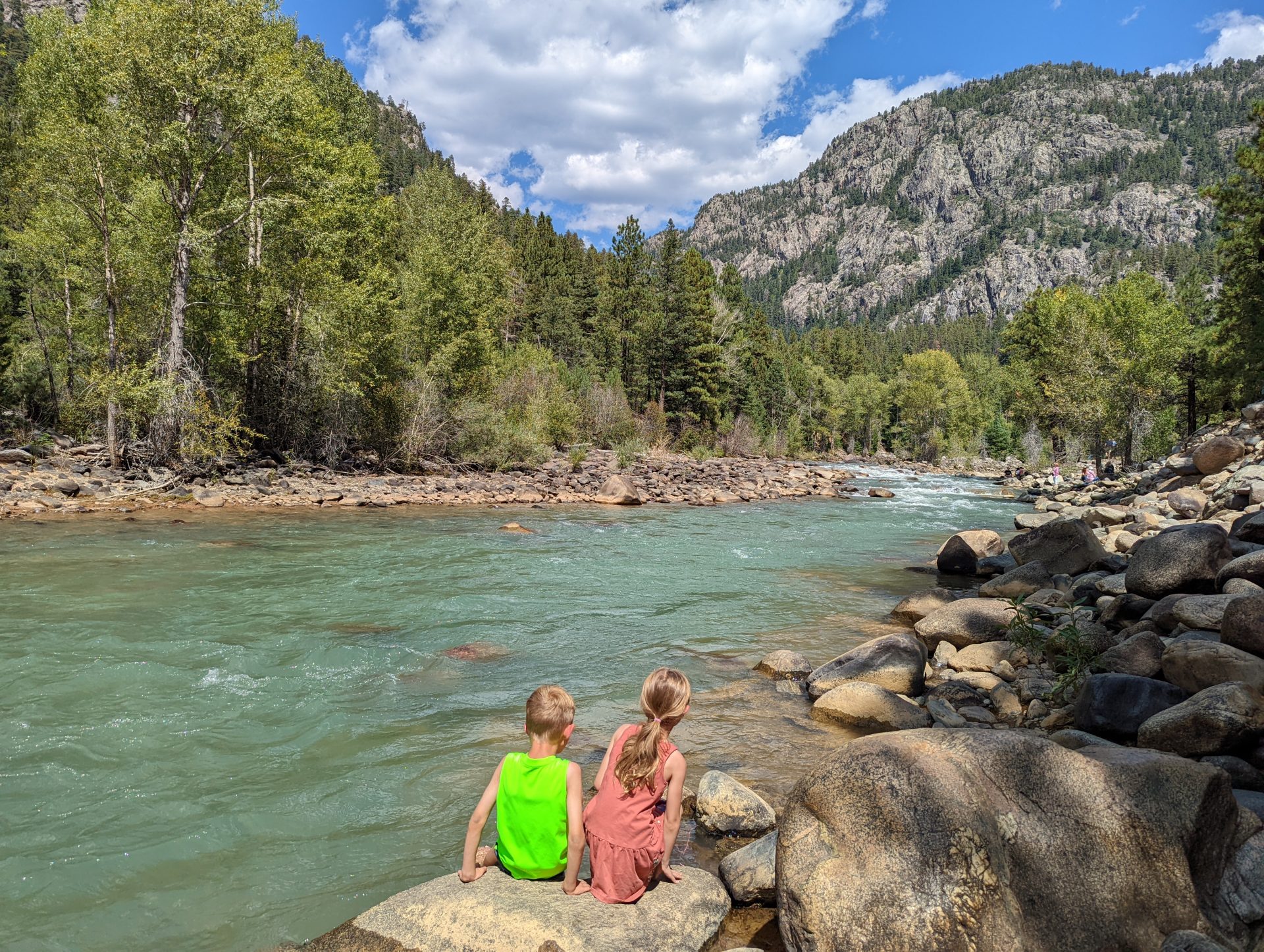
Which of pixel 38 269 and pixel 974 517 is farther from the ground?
pixel 38 269

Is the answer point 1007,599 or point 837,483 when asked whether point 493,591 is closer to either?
point 1007,599

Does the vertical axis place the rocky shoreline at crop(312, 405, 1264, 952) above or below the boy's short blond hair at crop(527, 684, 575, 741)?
below

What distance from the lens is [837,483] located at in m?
38.5

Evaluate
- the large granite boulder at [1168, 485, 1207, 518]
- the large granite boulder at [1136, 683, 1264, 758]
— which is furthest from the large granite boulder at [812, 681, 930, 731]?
the large granite boulder at [1168, 485, 1207, 518]

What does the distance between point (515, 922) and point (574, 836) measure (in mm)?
452

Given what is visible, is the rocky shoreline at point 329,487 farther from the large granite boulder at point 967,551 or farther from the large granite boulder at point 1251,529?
the large granite boulder at point 1251,529

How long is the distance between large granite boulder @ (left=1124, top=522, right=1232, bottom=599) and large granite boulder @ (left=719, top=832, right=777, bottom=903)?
6.66 meters

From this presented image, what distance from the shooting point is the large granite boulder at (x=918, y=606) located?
10.4 metres

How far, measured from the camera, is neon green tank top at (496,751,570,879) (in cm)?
359

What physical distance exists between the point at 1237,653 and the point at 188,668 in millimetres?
9561

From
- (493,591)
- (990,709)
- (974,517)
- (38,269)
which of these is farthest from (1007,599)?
(38,269)

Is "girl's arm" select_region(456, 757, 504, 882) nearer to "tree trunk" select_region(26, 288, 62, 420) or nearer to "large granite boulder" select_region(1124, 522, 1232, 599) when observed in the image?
"large granite boulder" select_region(1124, 522, 1232, 599)

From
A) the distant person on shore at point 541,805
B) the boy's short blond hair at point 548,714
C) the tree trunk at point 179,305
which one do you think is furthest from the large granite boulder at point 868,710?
the tree trunk at point 179,305

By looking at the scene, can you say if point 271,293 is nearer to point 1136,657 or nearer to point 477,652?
point 477,652
